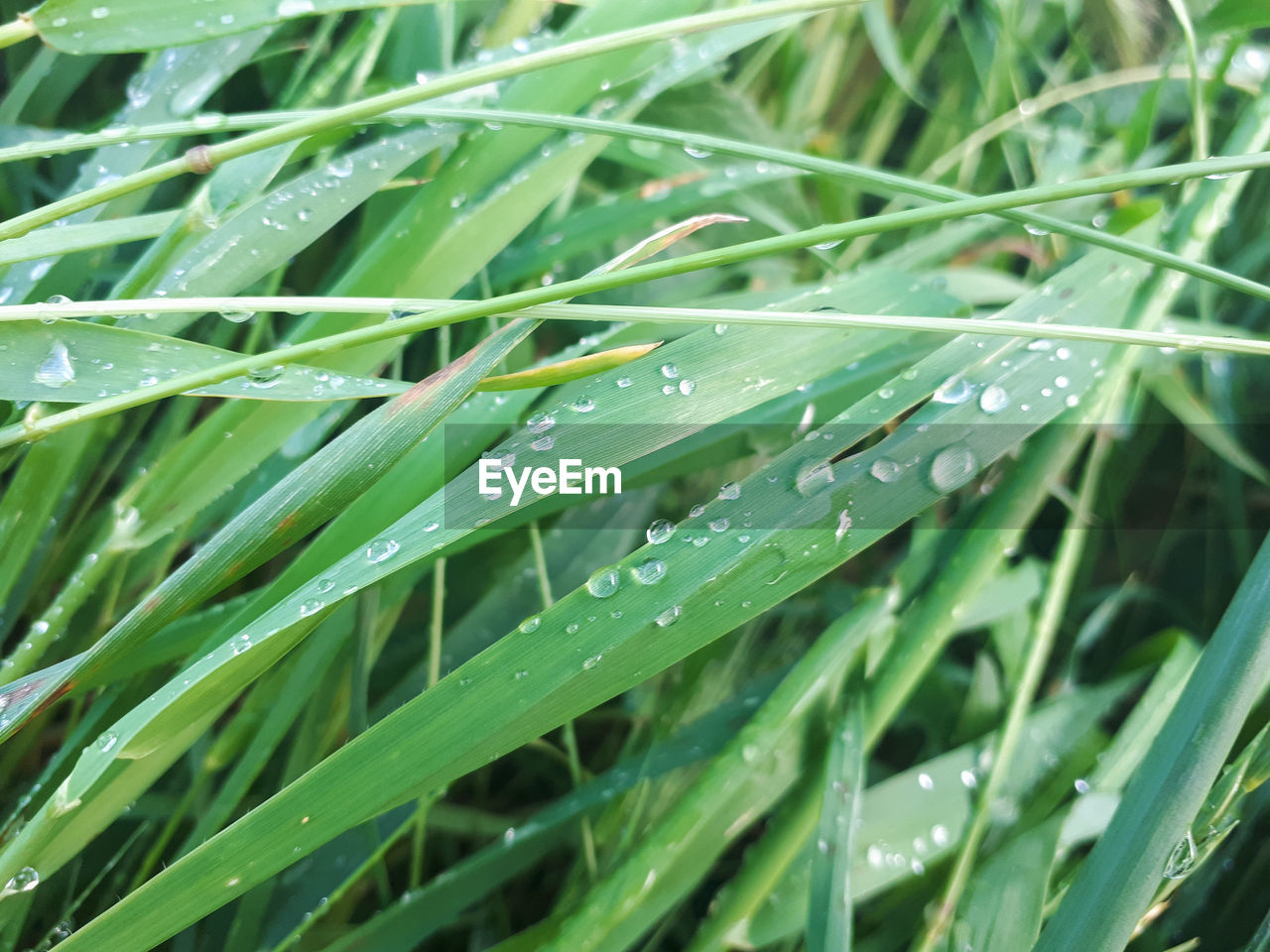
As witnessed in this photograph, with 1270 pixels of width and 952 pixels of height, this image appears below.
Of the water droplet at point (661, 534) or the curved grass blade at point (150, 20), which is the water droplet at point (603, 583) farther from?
the curved grass blade at point (150, 20)

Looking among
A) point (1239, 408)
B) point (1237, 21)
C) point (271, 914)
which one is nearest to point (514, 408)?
point (271, 914)

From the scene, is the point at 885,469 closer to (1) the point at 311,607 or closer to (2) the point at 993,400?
(2) the point at 993,400

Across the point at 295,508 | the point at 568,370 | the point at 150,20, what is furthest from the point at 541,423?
the point at 150,20

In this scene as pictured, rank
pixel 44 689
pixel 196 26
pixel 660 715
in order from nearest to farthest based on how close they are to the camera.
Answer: pixel 44 689 < pixel 196 26 < pixel 660 715

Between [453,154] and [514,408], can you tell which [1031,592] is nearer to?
[514,408]

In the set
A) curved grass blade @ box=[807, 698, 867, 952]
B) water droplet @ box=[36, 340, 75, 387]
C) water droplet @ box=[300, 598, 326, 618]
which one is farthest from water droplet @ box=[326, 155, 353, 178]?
curved grass blade @ box=[807, 698, 867, 952]

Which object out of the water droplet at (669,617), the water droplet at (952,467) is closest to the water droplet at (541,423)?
the water droplet at (669,617)

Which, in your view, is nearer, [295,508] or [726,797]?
[295,508]
